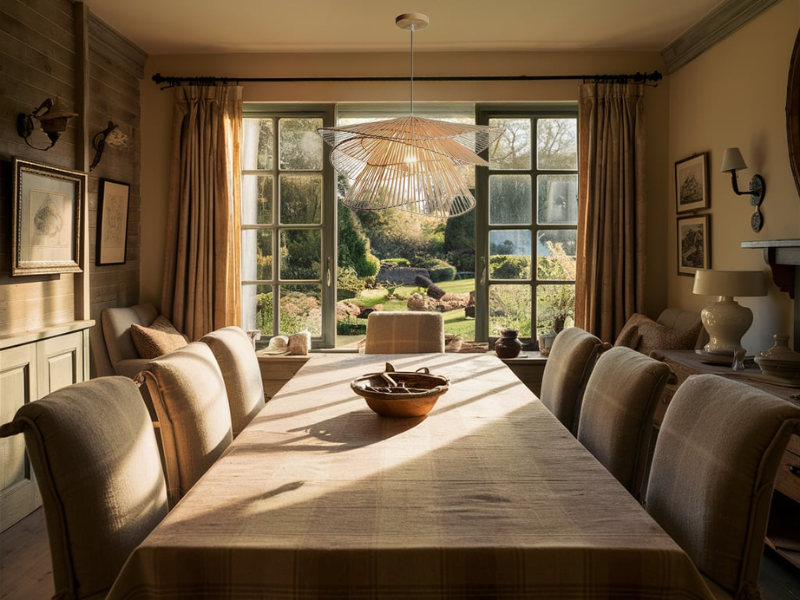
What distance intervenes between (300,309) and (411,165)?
239 cm

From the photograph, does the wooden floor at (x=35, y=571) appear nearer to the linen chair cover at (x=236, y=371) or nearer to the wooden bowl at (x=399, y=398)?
the linen chair cover at (x=236, y=371)

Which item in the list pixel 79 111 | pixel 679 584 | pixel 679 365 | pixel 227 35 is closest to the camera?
pixel 679 584

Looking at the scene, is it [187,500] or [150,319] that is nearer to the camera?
[187,500]

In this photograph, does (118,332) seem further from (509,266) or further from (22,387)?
(509,266)

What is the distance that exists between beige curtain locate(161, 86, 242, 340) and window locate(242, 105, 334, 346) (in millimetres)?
220

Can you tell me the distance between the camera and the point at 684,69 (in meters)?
4.35

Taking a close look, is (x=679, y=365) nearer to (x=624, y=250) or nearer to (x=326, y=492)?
(x=624, y=250)

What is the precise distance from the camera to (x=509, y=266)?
4.76m

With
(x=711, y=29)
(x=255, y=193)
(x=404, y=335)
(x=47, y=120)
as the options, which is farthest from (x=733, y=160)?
(x=47, y=120)

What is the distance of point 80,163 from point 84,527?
277 centimetres

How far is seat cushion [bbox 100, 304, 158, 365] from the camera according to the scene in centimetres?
396

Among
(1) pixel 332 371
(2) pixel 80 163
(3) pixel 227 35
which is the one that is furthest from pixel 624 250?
(2) pixel 80 163

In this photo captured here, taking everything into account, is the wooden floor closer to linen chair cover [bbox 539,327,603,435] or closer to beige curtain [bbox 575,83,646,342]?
linen chair cover [bbox 539,327,603,435]

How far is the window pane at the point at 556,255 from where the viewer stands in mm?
4750
